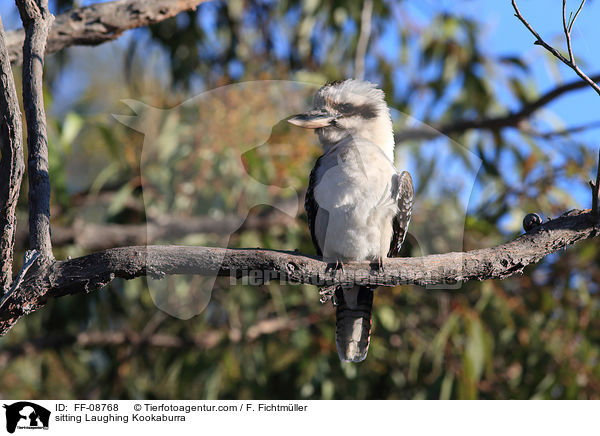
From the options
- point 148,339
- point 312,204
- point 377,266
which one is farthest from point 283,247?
point 377,266

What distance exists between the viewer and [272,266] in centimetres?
120

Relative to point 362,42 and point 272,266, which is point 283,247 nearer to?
point 362,42

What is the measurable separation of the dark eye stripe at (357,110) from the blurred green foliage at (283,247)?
803 millimetres

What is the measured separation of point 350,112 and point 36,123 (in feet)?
2.57

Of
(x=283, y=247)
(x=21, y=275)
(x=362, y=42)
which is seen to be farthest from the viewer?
(x=283, y=247)

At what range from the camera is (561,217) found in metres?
1.37

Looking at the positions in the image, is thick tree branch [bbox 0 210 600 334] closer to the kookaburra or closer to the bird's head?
the kookaburra

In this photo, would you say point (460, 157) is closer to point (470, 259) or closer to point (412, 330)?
point (412, 330)

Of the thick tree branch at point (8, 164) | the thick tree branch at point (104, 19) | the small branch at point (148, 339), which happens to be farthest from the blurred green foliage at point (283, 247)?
the thick tree branch at point (8, 164)

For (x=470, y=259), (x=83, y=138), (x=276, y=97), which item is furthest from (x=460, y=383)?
(x=83, y=138)
